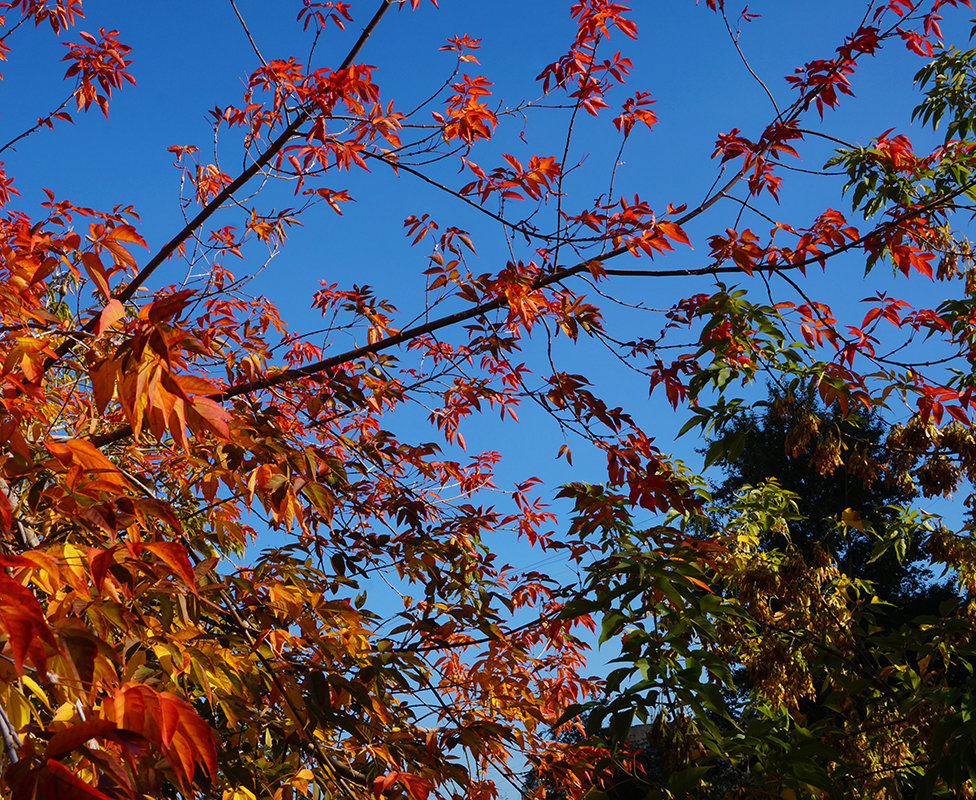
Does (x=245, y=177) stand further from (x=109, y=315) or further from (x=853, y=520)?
(x=853, y=520)

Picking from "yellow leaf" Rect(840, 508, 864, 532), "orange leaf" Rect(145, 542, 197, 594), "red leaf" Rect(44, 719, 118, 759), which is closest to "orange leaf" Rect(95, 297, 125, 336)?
"orange leaf" Rect(145, 542, 197, 594)

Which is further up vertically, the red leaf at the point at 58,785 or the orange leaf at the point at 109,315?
the orange leaf at the point at 109,315

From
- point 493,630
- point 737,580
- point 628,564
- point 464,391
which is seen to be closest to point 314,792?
point 493,630

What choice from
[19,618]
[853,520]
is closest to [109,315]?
[19,618]

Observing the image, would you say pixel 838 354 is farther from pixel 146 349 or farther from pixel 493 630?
pixel 146 349

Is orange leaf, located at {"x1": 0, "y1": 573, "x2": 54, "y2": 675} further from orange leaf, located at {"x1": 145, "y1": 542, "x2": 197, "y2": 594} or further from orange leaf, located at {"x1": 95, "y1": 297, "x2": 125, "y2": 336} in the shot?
orange leaf, located at {"x1": 95, "y1": 297, "x2": 125, "y2": 336}

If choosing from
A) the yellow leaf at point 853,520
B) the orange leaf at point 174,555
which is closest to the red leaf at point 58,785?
the orange leaf at point 174,555

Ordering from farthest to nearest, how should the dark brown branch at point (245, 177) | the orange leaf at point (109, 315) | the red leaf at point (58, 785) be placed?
1. the dark brown branch at point (245, 177)
2. the orange leaf at point (109, 315)
3. the red leaf at point (58, 785)

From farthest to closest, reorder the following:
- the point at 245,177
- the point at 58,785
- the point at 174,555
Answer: the point at 245,177
the point at 174,555
the point at 58,785

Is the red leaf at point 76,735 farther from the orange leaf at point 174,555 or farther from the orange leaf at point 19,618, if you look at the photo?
the orange leaf at point 174,555

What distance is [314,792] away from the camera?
196 cm

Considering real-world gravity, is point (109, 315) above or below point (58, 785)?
above

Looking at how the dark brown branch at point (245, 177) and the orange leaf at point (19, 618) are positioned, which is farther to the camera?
the dark brown branch at point (245, 177)

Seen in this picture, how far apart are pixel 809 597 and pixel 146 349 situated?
385 cm
